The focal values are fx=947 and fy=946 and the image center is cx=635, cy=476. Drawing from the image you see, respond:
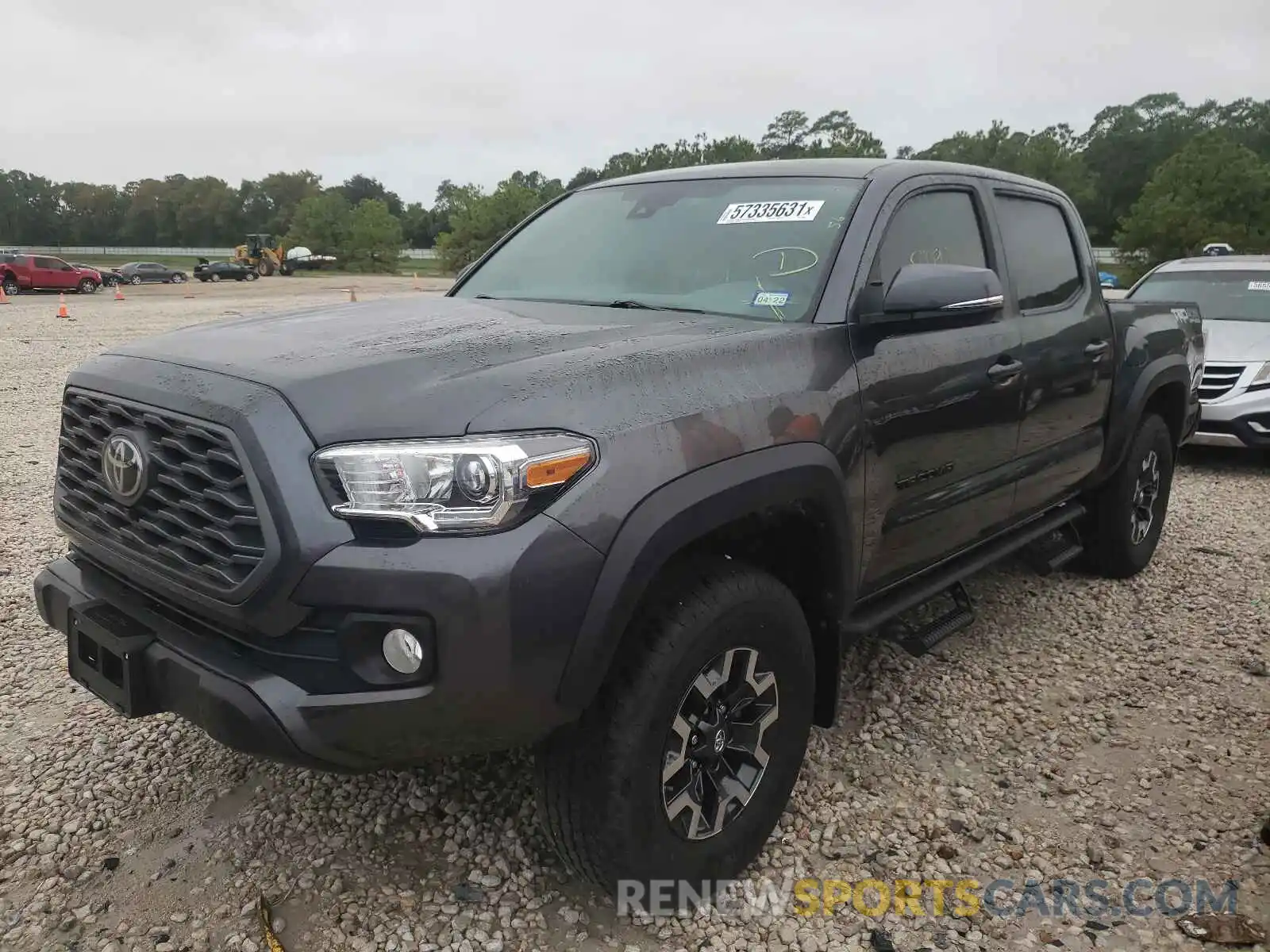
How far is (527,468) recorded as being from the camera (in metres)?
1.93

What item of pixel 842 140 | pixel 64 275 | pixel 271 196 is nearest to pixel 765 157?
pixel 842 140

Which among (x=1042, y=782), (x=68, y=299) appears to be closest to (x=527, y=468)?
(x=1042, y=782)

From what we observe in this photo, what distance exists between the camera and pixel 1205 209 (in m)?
36.8

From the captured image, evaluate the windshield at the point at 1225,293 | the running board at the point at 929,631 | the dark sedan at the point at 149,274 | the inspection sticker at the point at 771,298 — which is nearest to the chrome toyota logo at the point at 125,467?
the inspection sticker at the point at 771,298

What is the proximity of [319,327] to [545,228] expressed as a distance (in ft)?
4.76

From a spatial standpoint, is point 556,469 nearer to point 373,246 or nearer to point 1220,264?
point 1220,264

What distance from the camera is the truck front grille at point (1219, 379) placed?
7.59 m

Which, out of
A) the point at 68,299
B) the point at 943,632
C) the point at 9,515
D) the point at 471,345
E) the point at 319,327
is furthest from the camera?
the point at 68,299

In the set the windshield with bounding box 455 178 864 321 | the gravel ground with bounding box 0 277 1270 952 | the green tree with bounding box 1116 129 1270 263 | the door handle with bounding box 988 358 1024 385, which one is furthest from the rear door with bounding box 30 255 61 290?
the green tree with bounding box 1116 129 1270 263

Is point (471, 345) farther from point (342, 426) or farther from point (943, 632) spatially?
point (943, 632)

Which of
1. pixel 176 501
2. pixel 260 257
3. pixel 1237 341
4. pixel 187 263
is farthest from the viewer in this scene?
pixel 187 263

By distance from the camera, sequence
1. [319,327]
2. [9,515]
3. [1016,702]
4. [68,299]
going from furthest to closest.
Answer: [68,299] < [9,515] < [1016,702] < [319,327]

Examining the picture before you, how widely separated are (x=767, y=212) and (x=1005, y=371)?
3.39 feet

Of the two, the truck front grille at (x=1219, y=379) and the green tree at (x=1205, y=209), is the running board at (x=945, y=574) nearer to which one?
the truck front grille at (x=1219, y=379)
